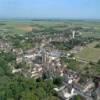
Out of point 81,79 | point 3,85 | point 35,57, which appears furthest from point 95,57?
point 3,85

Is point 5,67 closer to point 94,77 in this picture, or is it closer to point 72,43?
point 94,77

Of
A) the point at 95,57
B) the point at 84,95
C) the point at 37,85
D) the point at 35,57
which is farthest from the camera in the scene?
the point at 95,57

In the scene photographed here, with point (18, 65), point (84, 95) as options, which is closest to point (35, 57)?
point (18, 65)

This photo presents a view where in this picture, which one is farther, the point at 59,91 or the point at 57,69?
the point at 57,69

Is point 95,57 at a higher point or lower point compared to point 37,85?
lower

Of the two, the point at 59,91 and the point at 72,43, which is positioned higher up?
the point at 59,91

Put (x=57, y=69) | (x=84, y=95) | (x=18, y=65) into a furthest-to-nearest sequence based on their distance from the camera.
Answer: (x=18, y=65) < (x=57, y=69) < (x=84, y=95)

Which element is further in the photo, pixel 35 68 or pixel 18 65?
pixel 18 65

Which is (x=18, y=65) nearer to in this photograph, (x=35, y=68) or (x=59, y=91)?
(x=35, y=68)

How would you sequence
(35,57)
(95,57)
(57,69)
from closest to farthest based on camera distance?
(57,69), (35,57), (95,57)
